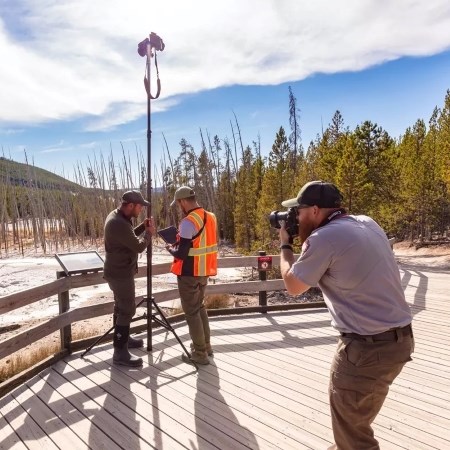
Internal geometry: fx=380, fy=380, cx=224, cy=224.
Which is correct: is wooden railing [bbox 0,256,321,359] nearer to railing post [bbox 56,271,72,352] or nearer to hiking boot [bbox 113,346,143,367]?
railing post [bbox 56,271,72,352]

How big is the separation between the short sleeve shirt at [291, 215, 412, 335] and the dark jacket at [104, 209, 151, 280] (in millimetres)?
2584

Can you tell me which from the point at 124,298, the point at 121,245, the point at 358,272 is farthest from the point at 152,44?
the point at 358,272

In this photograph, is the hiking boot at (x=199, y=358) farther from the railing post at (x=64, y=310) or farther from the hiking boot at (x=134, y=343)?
the railing post at (x=64, y=310)

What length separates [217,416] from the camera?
332 centimetres

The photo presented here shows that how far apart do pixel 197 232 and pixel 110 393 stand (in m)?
1.84

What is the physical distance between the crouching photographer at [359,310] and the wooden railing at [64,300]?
313 cm

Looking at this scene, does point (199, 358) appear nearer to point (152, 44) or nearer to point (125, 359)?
point (125, 359)

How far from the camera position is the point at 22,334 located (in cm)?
394

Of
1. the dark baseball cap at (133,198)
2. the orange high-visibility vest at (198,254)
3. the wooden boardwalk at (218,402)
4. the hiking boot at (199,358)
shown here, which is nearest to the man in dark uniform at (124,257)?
the dark baseball cap at (133,198)

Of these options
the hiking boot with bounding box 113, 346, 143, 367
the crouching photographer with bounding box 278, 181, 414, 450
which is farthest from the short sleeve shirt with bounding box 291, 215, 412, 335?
the hiking boot with bounding box 113, 346, 143, 367

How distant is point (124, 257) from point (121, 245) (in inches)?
5.7

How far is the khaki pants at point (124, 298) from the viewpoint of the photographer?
4391 mm

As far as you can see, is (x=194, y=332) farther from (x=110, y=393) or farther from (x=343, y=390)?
(x=343, y=390)

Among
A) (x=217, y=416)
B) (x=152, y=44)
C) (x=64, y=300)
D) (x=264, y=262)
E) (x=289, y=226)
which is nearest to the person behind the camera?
(x=289, y=226)
